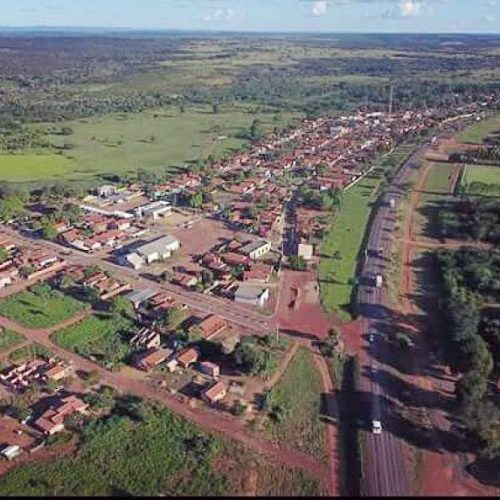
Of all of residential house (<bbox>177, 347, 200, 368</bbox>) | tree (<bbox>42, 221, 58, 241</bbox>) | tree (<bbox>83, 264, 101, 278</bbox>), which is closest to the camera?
residential house (<bbox>177, 347, 200, 368</bbox>)

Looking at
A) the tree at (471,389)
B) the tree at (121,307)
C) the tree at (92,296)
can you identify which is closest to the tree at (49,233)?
the tree at (92,296)

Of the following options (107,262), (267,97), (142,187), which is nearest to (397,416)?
(107,262)

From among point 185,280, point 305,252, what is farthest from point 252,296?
point 305,252

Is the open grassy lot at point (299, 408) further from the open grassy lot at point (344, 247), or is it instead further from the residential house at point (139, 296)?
the residential house at point (139, 296)

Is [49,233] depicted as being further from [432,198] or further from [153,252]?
[432,198]

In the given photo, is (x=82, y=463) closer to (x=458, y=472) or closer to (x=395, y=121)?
(x=458, y=472)

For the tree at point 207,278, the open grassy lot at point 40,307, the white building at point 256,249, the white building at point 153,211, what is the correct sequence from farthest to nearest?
Result: the white building at point 153,211 → the white building at point 256,249 → the tree at point 207,278 → the open grassy lot at point 40,307

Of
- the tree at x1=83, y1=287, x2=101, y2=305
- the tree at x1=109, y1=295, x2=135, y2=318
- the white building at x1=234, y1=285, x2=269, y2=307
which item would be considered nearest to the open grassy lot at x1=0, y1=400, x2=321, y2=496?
the tree at x1=109, y1=295, x2=135, y2=318

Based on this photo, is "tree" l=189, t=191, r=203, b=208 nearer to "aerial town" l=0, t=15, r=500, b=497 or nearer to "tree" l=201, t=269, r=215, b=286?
"aerial town" l=0, t=15, r=500, b=497
